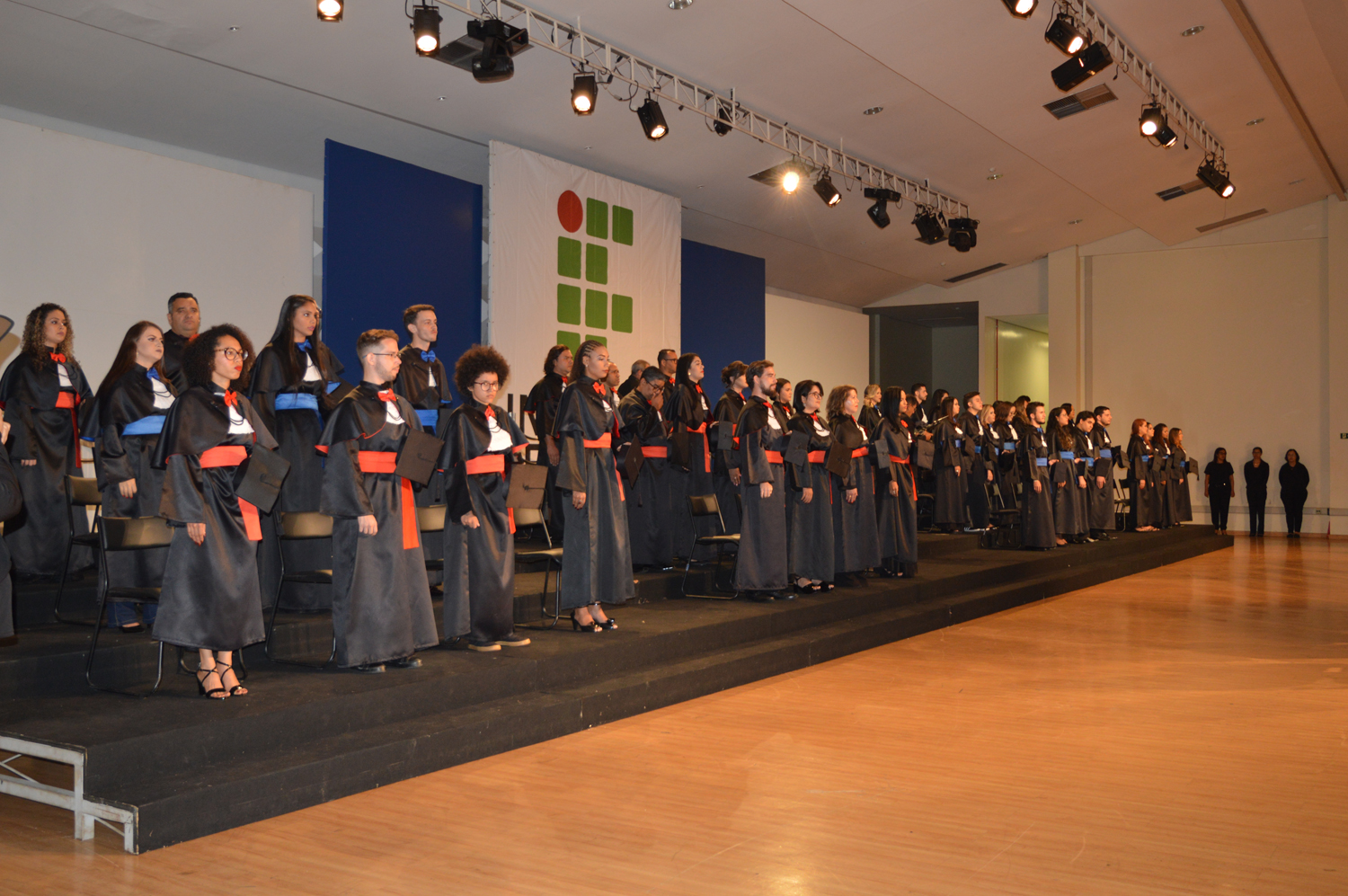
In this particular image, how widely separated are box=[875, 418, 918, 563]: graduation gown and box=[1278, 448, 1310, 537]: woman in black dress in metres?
11.5

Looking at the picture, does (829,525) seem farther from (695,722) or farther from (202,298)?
(202,298)

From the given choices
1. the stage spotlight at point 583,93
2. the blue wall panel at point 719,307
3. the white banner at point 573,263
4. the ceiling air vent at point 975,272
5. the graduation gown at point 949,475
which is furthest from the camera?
the ceiling air vent at point 975,272

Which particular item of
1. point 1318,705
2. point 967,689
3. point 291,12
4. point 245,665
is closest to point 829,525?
point 967,689

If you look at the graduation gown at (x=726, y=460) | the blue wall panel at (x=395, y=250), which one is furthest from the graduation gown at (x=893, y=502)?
the blue wall panel at (x=395, y=250)

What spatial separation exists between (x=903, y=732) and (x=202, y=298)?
22.0 feet

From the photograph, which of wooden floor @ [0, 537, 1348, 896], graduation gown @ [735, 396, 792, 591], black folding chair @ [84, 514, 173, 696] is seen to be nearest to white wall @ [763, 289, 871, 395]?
graduation gown @ [735, 396, 792, 591]

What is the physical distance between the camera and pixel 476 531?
5301 mm

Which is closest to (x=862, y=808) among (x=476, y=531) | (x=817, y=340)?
(x=476, y=531)

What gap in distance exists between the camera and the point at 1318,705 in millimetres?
5617

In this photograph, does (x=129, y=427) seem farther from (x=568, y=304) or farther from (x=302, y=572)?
(x=568, y=304)

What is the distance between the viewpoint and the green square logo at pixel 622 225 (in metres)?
10.9

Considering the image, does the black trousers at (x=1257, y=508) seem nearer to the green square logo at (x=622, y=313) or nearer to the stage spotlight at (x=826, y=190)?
the stage spotlight at (x=826, y=190)

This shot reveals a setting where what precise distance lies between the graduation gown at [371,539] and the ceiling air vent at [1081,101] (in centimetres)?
908

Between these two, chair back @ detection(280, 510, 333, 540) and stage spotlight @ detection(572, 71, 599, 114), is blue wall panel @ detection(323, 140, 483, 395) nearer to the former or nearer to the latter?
stage spotlight @ detection(572, 71, 599, 114)
